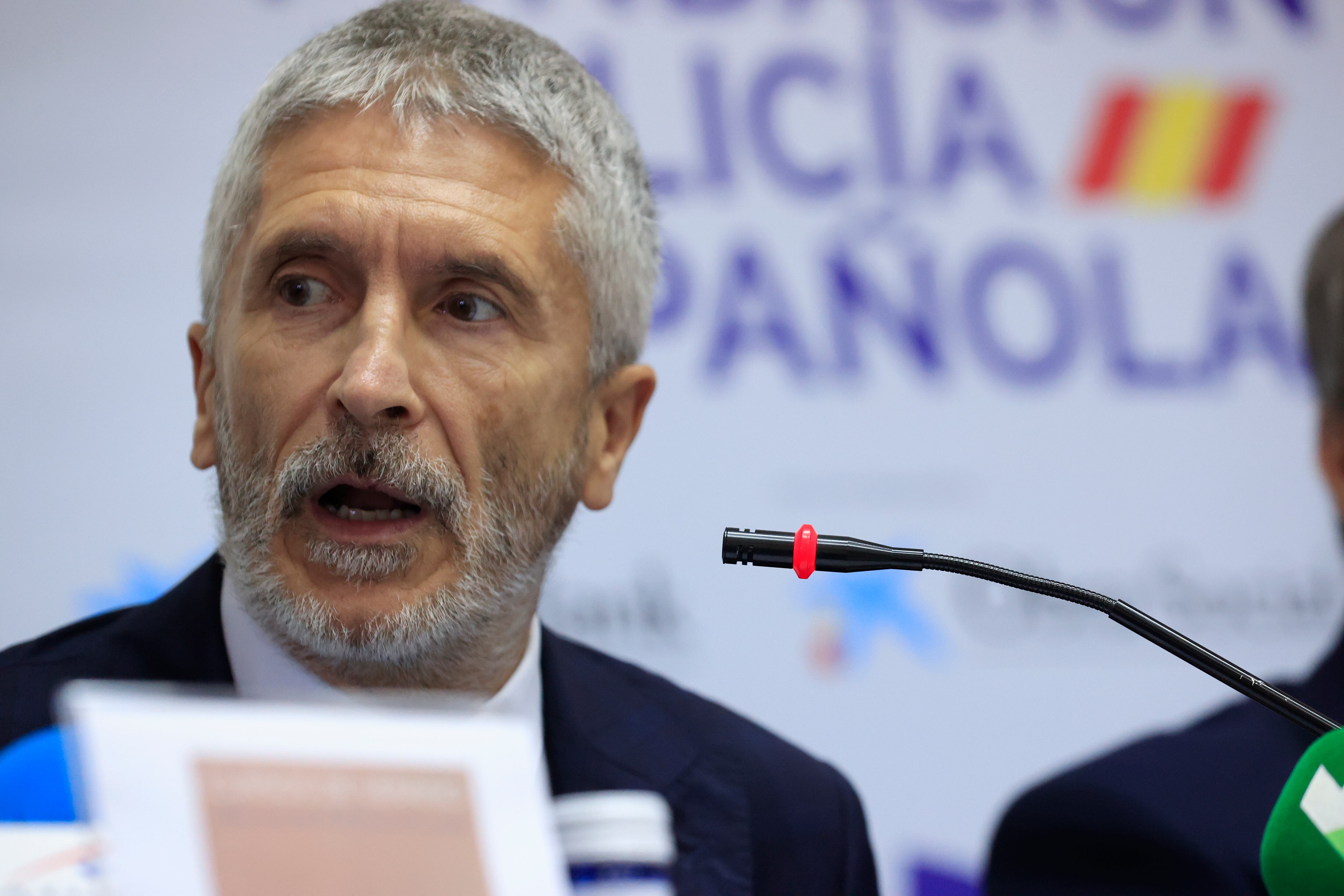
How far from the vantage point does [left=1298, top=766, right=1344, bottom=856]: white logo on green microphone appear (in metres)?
0.95

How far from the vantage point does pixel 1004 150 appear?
2768 mm

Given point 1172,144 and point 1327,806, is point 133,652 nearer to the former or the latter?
point 1327,806

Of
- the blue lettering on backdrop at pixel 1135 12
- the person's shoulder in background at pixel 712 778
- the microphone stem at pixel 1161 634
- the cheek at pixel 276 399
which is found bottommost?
the person's shoulder in background at pixel 712 778

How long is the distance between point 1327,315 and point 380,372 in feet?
4.54

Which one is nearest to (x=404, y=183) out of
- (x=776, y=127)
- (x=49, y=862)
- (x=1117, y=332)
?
(x=49, y=862)

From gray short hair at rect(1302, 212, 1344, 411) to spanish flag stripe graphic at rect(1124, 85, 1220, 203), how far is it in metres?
0.84

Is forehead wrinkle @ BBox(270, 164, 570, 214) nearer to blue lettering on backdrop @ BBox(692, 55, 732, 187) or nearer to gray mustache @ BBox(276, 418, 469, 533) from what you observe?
gray mustache @ BBox(276, 418, 469, 533)

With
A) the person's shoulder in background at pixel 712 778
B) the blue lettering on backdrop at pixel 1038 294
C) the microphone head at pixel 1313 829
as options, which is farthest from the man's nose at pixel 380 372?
the blue lettering on backdrop at pixel 1038 294

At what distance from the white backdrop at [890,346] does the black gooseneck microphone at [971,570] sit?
4.89ft

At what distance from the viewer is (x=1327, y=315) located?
1.91m

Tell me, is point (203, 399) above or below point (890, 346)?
above

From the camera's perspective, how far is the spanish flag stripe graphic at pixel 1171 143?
2840 mm

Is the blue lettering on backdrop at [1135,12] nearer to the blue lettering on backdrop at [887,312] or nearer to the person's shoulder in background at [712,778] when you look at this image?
the blue lettering on backdrop at [887,312]

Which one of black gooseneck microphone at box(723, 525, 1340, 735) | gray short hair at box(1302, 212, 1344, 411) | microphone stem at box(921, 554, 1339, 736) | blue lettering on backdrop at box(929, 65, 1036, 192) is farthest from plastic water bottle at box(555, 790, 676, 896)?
blue lettering on backdrop at box(929, 65, 1036, 192)
